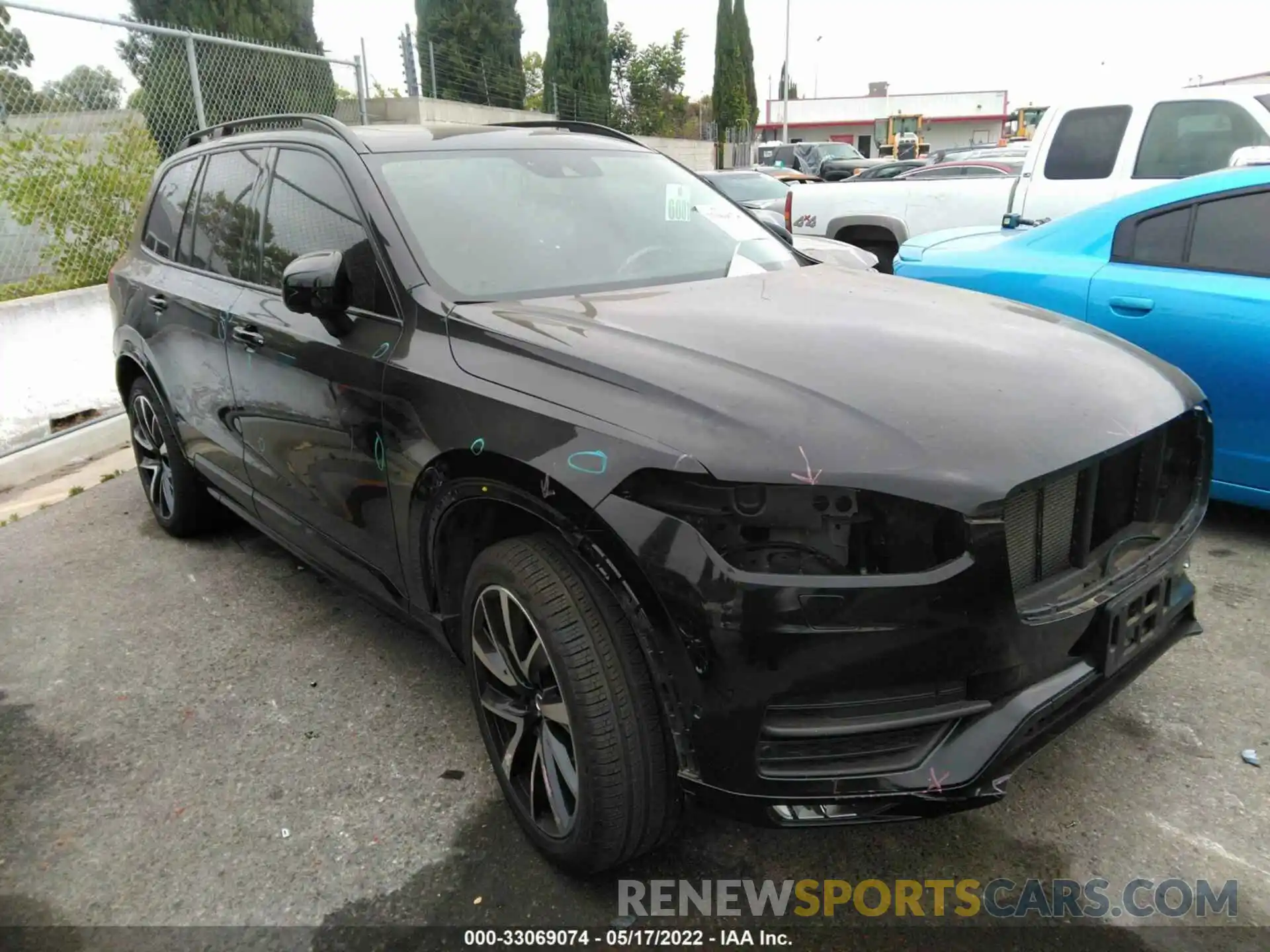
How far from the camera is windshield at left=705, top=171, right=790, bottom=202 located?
14906mm

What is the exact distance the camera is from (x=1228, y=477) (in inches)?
147

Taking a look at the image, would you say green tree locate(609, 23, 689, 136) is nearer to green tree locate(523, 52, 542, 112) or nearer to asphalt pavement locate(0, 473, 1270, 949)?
green tree locate(523, 52, 542, 112)

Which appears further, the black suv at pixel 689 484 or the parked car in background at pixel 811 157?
the parked car in background at pixel 811 157

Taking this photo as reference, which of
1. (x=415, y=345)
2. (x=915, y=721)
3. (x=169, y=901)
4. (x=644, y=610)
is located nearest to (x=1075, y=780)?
(x=915, y=721)

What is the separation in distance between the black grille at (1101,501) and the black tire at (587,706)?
84 centimetres

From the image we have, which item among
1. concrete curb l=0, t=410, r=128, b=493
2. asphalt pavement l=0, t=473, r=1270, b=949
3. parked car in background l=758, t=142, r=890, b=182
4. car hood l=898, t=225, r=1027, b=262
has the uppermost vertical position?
parked car in background l=758, t=142, r=890, b=182

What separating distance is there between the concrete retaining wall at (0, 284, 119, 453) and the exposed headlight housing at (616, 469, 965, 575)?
5.70 m

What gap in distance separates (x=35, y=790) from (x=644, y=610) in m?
2.13

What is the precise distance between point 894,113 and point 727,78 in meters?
26.7

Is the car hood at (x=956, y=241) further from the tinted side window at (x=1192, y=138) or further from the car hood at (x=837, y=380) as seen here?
the car hood at (x=837, y=380)

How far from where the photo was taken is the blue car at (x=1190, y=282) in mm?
3637

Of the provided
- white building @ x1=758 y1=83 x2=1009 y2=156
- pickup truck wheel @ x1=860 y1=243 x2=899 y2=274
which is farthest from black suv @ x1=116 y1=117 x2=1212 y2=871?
white building @ x1=758 y1=83 x2=1009 y2=156

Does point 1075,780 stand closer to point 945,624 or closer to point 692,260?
point 945,624

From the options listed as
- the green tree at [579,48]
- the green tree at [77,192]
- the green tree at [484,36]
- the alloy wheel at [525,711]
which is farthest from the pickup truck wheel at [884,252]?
the green tree at [579,48]
